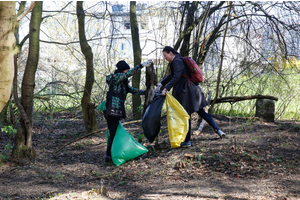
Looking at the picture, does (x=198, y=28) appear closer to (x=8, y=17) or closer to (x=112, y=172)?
(x=112, y=172)

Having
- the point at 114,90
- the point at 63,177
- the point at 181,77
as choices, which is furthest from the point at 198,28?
the point at 63,177

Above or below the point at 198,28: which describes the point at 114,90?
below

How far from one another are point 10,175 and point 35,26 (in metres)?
2.53

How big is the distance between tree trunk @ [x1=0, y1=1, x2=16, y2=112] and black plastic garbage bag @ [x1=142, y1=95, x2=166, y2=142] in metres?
2.60

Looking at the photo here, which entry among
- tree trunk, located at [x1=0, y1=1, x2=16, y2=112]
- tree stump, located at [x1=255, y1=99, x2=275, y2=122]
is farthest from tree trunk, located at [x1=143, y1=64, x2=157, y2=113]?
tree stump, located at [x1=255, y1=99, x2=275, y2=122]

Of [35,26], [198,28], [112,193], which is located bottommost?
[112,193]

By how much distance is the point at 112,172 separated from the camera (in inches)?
167

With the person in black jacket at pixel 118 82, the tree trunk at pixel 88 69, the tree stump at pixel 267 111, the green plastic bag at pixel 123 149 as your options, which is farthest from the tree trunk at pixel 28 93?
the tree stump at pixel 267 111

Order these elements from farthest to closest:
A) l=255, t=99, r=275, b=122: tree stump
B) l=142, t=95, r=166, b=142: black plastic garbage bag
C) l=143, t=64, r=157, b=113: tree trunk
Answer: l=255, t=99, r=275, b=122: tree stump < l=143, t=64, r=157, b=113: tree trunk < l=142, t=95, r=166, b=142: black plastic garbage bag

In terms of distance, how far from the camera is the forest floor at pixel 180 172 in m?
3.19

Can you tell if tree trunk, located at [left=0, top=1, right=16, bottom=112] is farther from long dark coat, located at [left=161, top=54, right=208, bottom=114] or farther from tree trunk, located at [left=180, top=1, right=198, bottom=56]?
tree trunk, located at [left=180, top=1, right=198, bottom=56]

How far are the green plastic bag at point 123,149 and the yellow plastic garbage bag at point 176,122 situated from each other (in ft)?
1.96

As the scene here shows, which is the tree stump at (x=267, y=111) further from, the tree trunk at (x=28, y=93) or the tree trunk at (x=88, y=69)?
the tree trunk at (x=28, y=93)

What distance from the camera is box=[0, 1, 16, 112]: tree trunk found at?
198 cm
